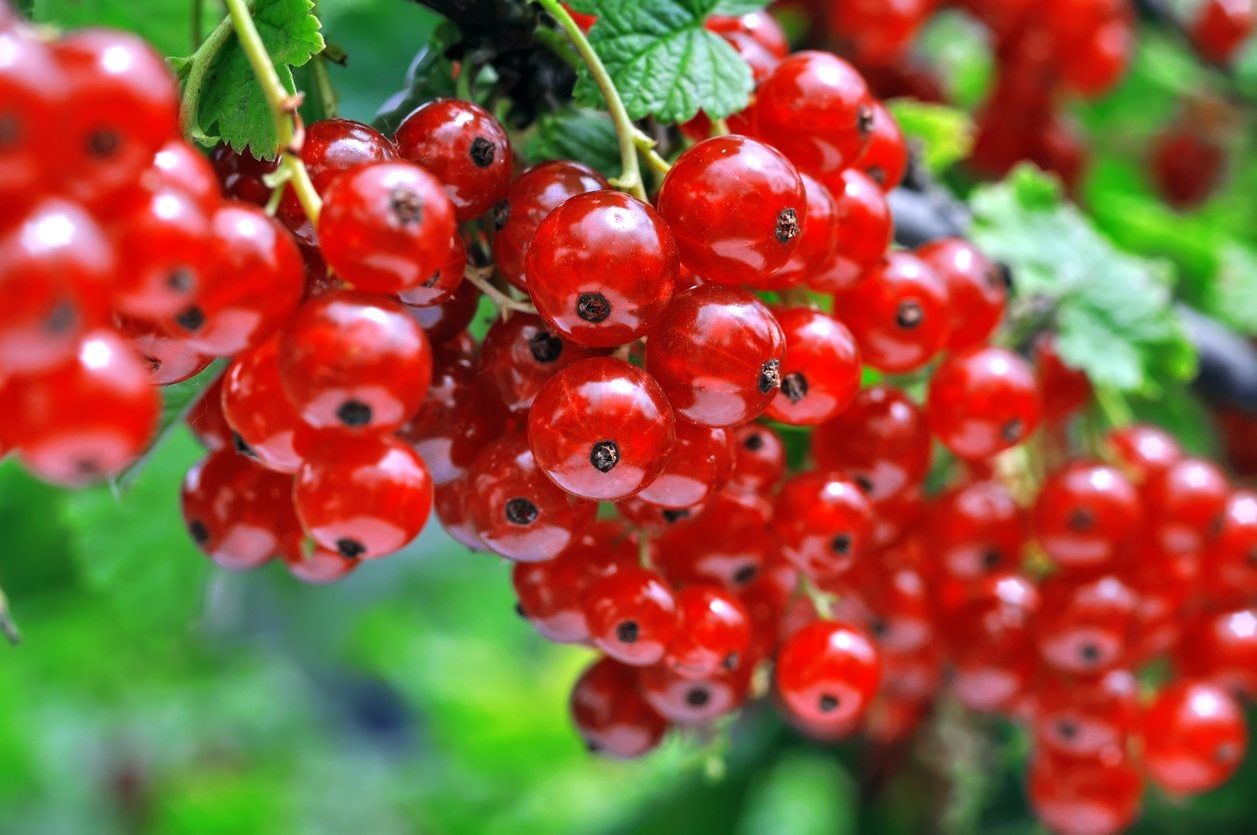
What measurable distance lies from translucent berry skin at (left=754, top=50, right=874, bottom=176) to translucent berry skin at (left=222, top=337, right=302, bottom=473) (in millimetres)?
301

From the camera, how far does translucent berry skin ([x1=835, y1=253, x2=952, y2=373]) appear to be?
78 centimetres

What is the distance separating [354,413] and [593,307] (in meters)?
0.12

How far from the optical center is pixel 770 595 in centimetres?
83

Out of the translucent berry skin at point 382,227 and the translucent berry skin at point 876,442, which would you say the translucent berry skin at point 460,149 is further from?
the translucent berry skin at point 876,442

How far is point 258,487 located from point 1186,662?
765 millimetres

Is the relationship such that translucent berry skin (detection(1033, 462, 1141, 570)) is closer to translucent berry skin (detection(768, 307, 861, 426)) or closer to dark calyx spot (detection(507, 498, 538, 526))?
translucent berry skin (detection(768, 307, 861, 426))

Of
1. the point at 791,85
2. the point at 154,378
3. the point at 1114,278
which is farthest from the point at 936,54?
the point at 154,378

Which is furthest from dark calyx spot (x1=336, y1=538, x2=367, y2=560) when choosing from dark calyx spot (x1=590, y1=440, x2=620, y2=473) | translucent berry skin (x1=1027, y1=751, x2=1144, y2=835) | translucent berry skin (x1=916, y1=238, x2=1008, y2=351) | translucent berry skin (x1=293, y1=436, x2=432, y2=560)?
translucent berry skin (x1=1027, y1=751, x2=1144, y2=835)

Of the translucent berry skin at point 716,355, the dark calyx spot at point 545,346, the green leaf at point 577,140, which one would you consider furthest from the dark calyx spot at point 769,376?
the green leaf at point 577,140

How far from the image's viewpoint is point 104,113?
16.3 inches

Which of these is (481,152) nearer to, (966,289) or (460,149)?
(460,149)

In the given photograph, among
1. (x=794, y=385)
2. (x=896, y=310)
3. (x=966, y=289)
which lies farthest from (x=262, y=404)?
(x=966, y=289)

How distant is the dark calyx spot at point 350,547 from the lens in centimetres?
57

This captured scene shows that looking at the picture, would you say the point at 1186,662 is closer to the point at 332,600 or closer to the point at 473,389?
the point at 473,389
